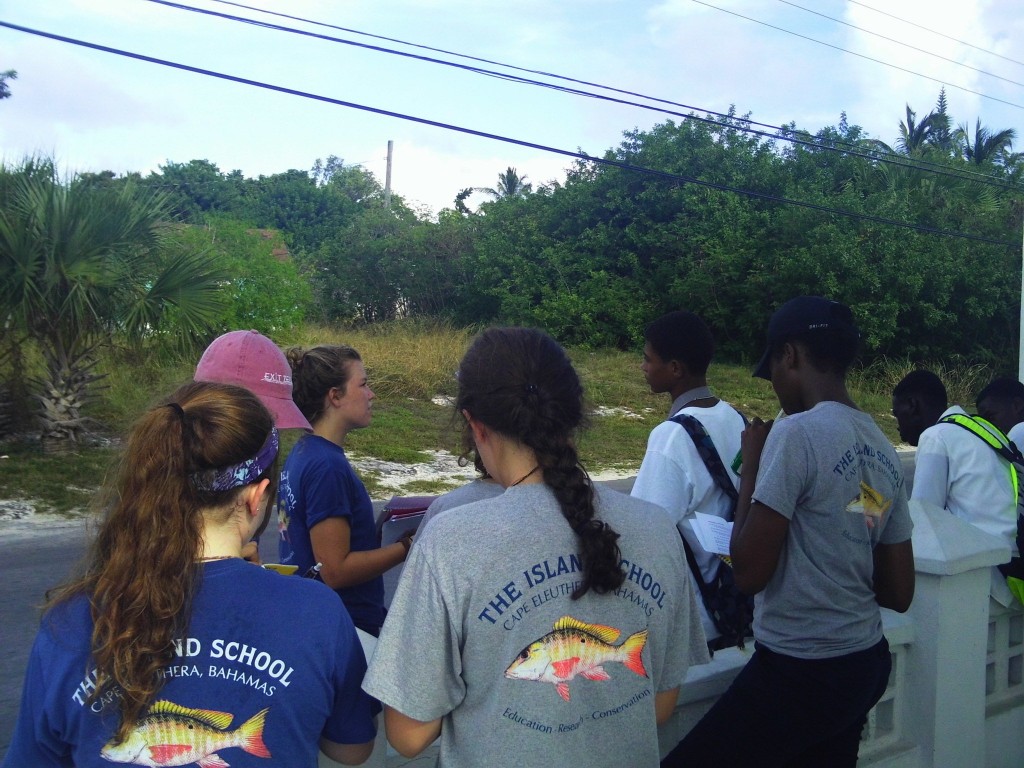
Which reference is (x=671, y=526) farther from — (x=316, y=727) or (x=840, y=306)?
(x=840, y=306)

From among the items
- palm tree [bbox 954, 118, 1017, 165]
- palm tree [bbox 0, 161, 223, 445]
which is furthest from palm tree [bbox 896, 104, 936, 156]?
palm tree [bbox 0, 161, 223, 445]

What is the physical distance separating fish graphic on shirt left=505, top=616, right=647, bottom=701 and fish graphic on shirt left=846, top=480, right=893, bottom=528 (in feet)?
3.11

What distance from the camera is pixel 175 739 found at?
1518 mm

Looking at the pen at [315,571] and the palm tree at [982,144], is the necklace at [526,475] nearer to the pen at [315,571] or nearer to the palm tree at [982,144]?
the pen at [315,571]

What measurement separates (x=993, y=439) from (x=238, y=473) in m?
3.05

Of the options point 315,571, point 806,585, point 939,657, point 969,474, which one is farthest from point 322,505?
point 969,474

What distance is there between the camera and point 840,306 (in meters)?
2.67

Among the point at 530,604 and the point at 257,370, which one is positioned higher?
the point at 257,370

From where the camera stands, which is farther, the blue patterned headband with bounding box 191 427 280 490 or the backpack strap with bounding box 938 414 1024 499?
the backpack strap with bounding box 938 414 1024 499

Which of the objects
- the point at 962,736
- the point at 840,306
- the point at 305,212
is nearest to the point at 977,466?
the point at 962,736

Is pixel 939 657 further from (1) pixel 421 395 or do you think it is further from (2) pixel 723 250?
(2) pixel 723 250

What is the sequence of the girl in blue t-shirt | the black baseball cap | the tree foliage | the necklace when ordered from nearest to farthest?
the necklace → the black baseball cap → the girl in blue t-shirt → the tree foliage

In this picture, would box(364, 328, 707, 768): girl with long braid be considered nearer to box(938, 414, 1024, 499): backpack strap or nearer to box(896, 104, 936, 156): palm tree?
box(938, 414, 1024, 499): backpack strap

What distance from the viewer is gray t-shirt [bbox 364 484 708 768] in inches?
63.1
